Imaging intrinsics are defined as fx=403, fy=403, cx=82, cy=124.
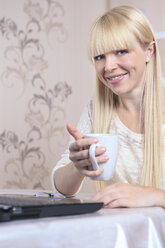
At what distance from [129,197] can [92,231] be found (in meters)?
0.23

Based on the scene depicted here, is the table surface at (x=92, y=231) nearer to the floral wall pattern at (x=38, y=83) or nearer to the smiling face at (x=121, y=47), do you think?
the smiling face at (x=121, y=47)

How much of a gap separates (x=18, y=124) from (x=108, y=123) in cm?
140

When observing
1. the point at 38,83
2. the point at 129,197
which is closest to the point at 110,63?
the point at 129,197

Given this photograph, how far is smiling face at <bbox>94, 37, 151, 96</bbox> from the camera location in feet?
4.36

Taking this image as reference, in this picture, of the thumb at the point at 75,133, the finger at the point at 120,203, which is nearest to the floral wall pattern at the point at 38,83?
the thumb at the point at 75,133

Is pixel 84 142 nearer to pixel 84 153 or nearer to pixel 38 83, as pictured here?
pixel 84 153

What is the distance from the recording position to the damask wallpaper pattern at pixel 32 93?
2746 mm

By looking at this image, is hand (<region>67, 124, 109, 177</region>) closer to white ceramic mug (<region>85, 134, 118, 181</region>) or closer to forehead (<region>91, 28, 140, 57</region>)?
white ceramic mug (<region>85, 134, 118, 181</region>)

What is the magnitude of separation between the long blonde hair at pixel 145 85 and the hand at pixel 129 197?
1.32 feet

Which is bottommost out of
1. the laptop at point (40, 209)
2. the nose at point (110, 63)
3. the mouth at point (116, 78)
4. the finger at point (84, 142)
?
the laptop at point (40, 209)

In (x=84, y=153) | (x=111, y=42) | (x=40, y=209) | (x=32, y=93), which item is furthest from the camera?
(x=32, y=93)

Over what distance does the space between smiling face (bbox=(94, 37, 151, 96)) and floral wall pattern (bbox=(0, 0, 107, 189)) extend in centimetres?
134

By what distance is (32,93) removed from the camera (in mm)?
2764

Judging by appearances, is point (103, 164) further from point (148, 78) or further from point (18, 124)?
point (18, 124)
